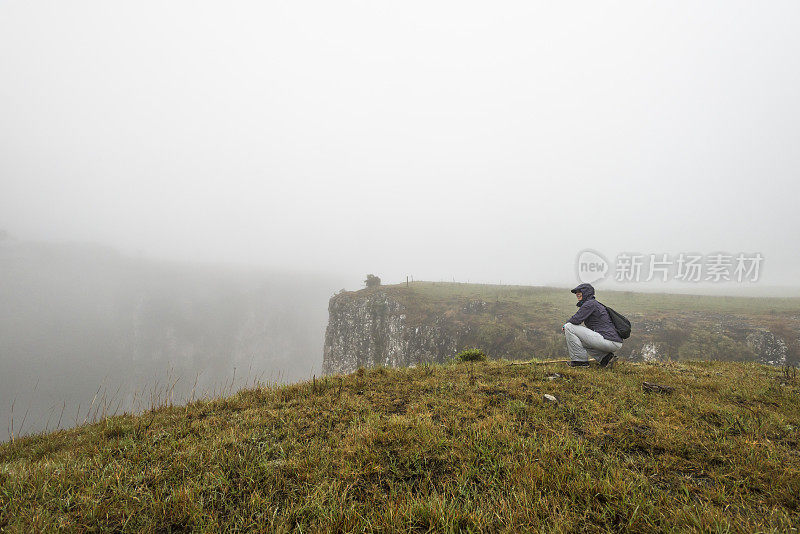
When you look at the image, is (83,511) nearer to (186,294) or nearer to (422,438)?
(422,438)

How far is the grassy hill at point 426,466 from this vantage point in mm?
2883

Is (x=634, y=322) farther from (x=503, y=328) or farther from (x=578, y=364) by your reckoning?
(x=578, y=364)

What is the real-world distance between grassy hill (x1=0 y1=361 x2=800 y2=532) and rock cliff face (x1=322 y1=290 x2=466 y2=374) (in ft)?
99.2

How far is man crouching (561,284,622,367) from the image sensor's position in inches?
368

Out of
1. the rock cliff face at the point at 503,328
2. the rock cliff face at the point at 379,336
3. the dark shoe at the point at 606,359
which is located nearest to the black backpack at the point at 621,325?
the dark shoe at the point at 606,359

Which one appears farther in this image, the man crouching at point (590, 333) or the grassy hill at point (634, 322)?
the grassy hill at point (634, 322)

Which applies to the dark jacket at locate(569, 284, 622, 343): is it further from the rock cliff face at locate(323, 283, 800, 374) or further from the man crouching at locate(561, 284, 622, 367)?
the rock cliff face at locate(323, 283, 800, 374)

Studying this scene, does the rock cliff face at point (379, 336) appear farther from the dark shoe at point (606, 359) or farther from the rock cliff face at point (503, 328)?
the dark shoe at point (606, 359)

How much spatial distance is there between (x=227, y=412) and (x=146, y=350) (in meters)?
175

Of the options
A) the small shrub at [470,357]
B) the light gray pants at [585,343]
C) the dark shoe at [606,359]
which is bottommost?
the small shrub at [470,357]

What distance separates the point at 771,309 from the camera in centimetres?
3281

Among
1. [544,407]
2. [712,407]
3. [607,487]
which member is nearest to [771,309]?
[712,407]

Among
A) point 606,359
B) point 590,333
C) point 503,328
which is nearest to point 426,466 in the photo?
point 590,333

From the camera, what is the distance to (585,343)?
9766mm
